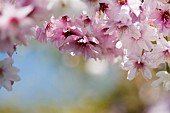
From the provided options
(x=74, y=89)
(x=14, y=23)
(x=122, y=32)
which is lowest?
(x=14, y=23)

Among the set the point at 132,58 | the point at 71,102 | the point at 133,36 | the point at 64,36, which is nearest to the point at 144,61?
the point at 132,58

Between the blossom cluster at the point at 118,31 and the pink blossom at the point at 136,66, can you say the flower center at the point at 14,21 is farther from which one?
the pink blossom at the point at 136,66

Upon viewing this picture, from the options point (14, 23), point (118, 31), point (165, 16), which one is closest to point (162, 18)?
point (165, 16)

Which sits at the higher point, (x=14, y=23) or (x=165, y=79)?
(x=165, y=79)

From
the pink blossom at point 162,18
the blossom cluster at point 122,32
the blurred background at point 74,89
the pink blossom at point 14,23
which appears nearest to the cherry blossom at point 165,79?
the blossom cluster at point 122,32

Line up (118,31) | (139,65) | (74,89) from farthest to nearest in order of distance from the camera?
(74,89) < (139,65) < (118,31)

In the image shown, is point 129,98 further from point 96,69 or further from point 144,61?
point 144,61

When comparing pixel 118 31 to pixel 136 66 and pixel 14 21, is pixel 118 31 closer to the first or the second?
pixel 136 66
